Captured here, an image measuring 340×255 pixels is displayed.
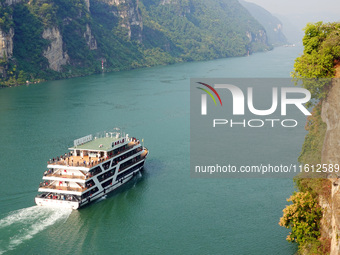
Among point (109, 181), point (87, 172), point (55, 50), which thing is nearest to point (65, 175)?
point (87, 172)

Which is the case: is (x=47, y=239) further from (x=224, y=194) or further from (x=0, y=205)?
(x=224, y=194)

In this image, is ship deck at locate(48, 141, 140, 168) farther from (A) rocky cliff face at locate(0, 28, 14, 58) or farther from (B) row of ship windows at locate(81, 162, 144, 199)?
(A) rocky cliff face at locate(0, 28, 14, 58)

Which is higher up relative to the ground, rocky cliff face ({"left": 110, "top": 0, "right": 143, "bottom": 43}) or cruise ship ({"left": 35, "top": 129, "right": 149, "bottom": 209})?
rocky cliff face ({"left": 110, "top": 0, "right": 143, "bottom": 43})

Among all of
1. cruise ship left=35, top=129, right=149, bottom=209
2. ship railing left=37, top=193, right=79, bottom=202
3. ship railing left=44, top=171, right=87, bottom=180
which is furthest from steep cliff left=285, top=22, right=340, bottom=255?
ship railing left=37, top=193, right=79, bottom=202

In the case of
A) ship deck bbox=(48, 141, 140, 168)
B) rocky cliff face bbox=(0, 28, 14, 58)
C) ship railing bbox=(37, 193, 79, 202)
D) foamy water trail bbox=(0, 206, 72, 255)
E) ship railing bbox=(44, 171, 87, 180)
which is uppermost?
rocky cliff face bbox=(0, 28, 14, 58)

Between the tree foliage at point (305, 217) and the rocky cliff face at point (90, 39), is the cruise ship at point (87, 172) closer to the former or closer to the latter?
the tree foliage at point (305, 217)

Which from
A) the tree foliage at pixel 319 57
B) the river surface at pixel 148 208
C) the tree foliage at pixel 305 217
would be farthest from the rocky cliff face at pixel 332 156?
the river surface at pixel 148 208

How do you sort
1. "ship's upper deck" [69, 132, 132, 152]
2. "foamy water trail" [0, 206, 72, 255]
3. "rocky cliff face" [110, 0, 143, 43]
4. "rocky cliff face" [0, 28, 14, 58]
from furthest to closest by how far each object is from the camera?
"rocky cliff face" [110, 0, 143, 43]
"rocky cliff face" [0, 28, 14, 58]
"ship's upper deck" [69, 132, 132, 152]
"foamy water trail" [0, 206, 72, 255]
